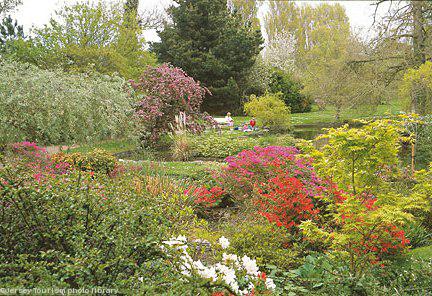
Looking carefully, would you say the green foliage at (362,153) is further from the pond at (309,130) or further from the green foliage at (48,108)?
the pond at (309,130)

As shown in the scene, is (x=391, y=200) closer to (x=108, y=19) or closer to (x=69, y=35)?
(x=69, y=35)

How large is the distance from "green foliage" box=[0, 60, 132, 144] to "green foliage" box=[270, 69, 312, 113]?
1821cm

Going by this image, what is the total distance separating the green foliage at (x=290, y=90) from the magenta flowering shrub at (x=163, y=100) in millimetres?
13883

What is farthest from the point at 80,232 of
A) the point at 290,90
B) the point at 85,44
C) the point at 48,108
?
the point at 290,90

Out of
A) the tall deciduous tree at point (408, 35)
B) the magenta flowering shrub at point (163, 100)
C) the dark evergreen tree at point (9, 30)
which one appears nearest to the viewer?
the tall deciduous tree at point (408, 35)

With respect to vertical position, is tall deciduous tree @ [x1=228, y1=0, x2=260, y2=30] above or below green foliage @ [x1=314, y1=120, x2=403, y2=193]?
above

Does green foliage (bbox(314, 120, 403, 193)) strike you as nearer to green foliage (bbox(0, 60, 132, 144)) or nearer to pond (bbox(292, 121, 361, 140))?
green foliage (bbox(0, 60, 132, 144))

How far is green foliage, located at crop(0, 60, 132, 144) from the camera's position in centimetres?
907

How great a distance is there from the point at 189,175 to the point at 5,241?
219 inches

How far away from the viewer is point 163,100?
549 inches

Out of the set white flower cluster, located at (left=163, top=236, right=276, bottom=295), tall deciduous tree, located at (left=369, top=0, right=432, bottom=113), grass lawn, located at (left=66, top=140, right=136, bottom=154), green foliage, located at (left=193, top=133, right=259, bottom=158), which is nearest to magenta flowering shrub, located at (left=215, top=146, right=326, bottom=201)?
white flower cluster, located at (left=163, top=236, right=276, bottom=295)

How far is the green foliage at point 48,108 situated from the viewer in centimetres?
907


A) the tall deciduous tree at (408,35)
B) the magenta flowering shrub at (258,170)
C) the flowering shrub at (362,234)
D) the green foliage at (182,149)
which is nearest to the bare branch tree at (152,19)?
the tall deciduous tree at (408,35)

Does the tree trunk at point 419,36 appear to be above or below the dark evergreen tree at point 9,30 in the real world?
below
